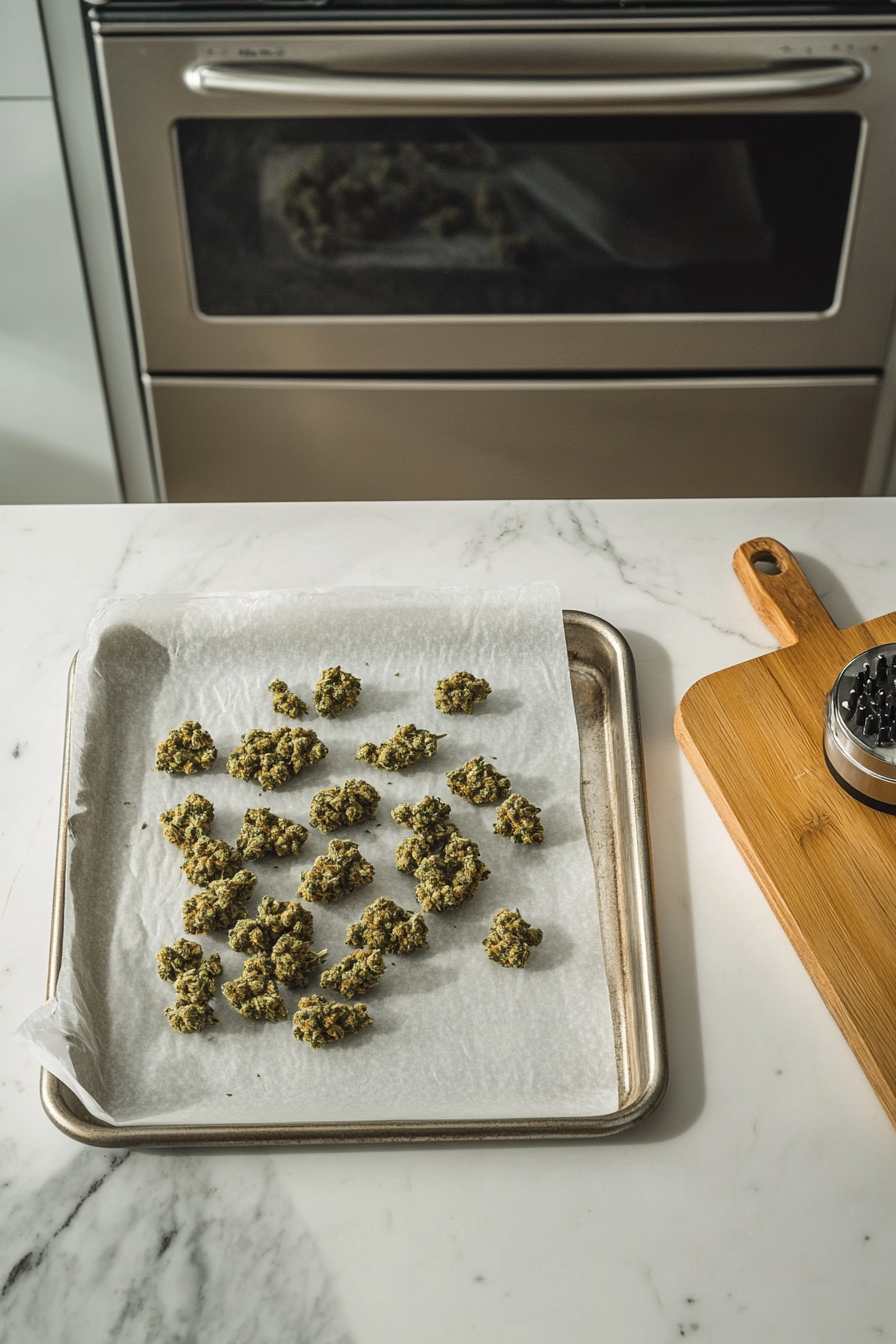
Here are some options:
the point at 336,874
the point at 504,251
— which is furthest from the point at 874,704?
the point at 504,251

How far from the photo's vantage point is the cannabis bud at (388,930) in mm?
749

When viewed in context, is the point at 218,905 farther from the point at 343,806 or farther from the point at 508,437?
the point at 508,437

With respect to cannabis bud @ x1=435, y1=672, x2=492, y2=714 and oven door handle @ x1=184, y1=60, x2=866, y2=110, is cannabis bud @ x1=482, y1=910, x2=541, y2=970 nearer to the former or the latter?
cannabis bud @ x1=435, y1=672, x2=492, y2=714

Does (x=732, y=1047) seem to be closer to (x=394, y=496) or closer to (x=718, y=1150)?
(x=718, y=1150)

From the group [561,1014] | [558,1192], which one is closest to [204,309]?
[561,1014]

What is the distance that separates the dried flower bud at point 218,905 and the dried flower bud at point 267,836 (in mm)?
24

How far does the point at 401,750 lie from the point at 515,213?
84cm

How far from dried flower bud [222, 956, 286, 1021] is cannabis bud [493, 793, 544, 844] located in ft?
0.65

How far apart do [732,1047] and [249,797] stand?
1.27 feet

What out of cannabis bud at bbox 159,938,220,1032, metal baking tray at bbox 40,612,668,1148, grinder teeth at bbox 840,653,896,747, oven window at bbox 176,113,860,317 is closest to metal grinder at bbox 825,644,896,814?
grinder teeth at bbox 840,653,896,747

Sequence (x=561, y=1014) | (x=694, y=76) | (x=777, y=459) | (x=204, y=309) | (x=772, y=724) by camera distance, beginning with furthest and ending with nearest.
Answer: (x=777, y=459), (x=204, y=309), (x=694, y=76), (x=772, y=724), (x=561, y=1014)

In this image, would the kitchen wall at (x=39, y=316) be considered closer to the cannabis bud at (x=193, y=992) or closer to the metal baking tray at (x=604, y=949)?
the metal baking tray at (x=604, y=949)

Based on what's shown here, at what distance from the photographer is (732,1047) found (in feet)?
2.26

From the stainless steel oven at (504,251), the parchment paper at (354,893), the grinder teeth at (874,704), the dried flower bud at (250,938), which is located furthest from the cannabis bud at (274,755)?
the stainless steel oven at (504,251)
